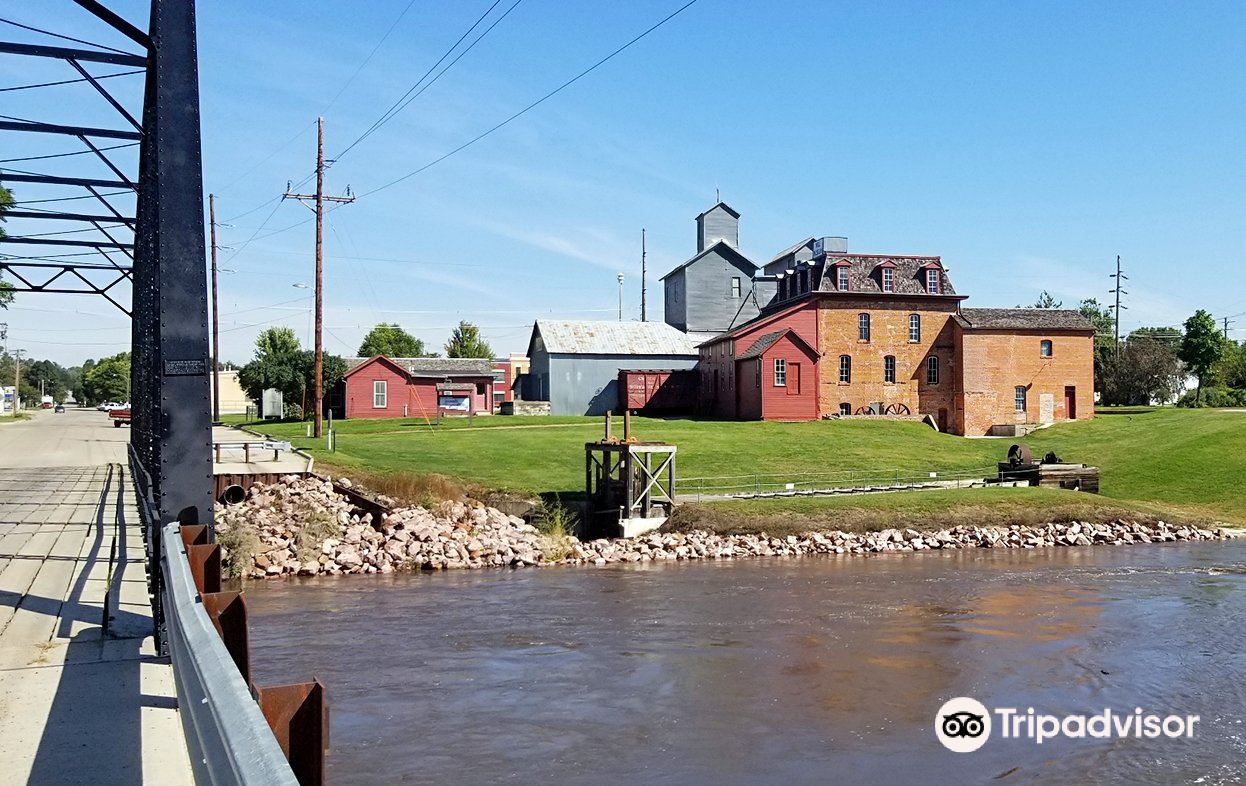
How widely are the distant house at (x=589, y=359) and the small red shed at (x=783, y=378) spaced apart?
32.9 ft

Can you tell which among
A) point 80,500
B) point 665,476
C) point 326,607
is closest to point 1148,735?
point 326,607

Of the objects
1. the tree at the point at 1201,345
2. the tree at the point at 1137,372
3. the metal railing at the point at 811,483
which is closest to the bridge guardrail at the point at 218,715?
the metal railing at the point at 811,483

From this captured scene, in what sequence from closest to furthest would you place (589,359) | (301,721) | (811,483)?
(301,721)
(811,483)
(589,359)

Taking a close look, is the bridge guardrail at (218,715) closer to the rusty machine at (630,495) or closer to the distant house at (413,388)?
the rusty machine at (630,495)

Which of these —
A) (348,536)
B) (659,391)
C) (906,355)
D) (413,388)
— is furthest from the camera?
(659,391)

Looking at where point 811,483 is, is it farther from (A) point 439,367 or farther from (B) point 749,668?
(A) point 439,367

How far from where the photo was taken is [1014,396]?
54156 millimetres

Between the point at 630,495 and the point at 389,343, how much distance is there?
93.5 metres

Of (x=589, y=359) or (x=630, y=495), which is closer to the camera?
(x=630, y=495)

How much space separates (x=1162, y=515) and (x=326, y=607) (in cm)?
2877

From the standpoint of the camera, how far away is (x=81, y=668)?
276 inches

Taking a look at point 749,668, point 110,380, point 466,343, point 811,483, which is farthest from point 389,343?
point 749,668

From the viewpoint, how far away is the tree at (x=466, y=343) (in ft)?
316

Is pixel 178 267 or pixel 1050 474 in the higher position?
pixel 178 267
